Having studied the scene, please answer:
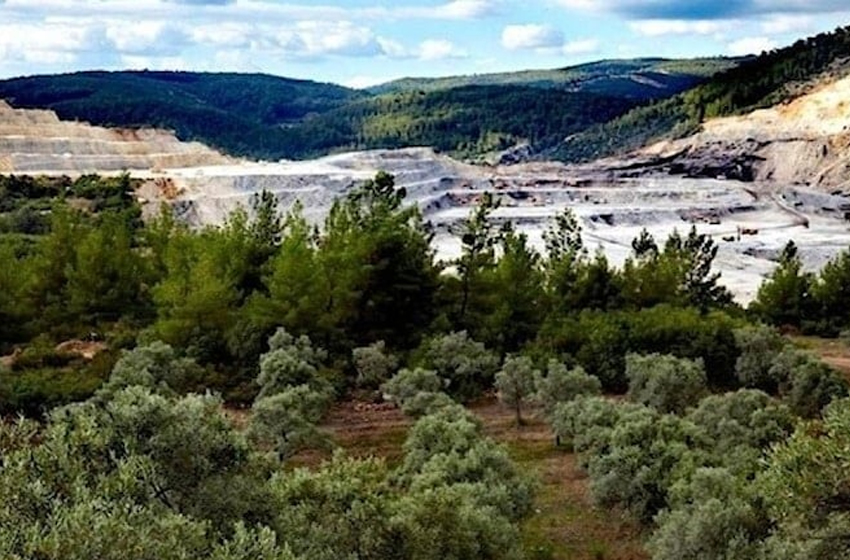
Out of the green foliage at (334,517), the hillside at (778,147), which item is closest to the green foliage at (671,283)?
the green foliage at (334,517)

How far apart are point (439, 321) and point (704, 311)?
37.0 ft

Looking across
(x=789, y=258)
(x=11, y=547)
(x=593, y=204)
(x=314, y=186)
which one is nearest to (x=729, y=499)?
(x=11, y=547)

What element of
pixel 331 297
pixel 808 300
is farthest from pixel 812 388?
pixel 331 297

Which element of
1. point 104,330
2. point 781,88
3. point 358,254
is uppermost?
point 781,88

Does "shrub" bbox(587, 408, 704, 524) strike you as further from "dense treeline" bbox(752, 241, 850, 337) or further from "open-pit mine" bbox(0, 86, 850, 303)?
"open-pit mine" bbox(0, 86, 850, 303)

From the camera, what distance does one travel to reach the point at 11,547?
9812mm

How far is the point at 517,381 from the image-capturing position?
105ft

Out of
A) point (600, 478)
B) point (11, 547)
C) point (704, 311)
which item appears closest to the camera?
point (11, 547)

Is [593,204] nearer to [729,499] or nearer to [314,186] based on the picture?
[314,186]

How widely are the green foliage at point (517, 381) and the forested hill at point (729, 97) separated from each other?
97.8 metres

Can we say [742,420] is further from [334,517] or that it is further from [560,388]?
[334,517]

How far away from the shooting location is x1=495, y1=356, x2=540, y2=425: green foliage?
32.0 m

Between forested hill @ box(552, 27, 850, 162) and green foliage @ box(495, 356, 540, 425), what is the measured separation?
97.8 m

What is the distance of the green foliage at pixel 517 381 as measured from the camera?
32000 millimetres
